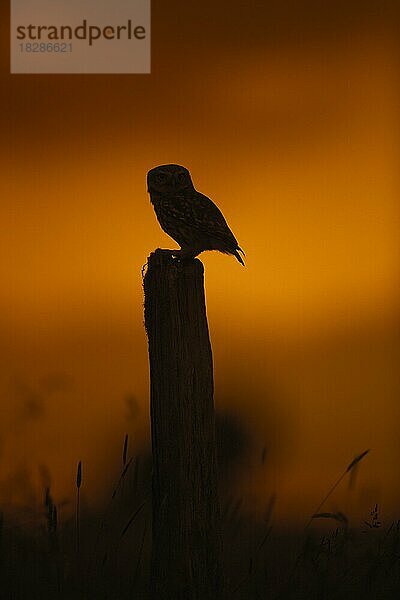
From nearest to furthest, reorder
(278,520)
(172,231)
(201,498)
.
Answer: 1. (201,498)
2. (172,231)
3. (278,520)

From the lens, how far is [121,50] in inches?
120

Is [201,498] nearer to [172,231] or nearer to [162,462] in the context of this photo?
[162,462]

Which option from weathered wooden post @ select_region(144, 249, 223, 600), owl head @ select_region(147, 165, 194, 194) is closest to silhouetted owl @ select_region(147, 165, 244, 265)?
owl head @ select_region(147, 165, 194, 194)

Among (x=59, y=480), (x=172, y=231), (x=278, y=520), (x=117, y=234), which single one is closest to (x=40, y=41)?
(x=117, y=234)

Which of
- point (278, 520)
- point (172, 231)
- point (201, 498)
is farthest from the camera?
point (278, 520)

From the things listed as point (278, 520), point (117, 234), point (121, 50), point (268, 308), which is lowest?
point (278, 520)

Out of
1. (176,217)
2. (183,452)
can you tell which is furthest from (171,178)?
(183,452)

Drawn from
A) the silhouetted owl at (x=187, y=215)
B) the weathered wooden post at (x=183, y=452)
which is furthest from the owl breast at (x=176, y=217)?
the weathered wooden post at (x=183, y=452)

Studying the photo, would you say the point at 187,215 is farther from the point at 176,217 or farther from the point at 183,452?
the point at 183,452

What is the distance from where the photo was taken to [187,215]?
7.77 ft

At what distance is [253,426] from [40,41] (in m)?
1.39

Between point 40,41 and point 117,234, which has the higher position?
point 40,41

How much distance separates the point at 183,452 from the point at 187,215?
2.98 ft

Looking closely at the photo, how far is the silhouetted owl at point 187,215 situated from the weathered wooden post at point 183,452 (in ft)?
2.38
